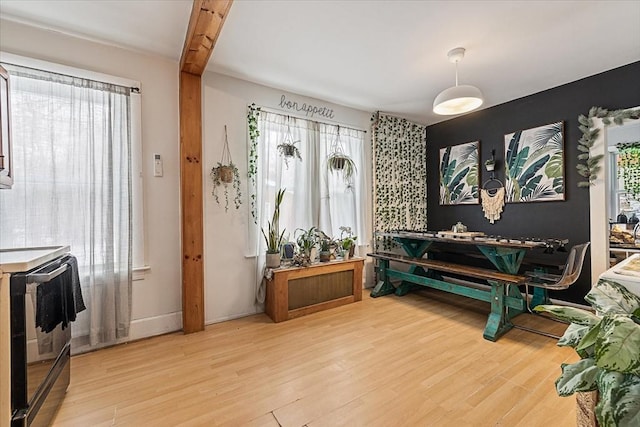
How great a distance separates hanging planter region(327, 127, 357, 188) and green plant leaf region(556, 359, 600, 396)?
3077 mm

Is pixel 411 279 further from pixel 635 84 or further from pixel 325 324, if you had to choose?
pixel 635 84

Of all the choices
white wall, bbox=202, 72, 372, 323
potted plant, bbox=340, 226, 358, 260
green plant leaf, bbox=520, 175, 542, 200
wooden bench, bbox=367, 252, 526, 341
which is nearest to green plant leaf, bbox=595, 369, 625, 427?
wooden bench, bbox=367, 252, 526, 341

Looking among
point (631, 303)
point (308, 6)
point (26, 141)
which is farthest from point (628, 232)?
point (26, 141)

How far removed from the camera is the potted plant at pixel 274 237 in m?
3.09

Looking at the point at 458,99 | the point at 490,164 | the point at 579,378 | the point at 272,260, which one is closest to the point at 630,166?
the point at 490,164

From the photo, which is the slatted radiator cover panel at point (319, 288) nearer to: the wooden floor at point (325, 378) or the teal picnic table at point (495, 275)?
the wooden floor at point (325, 378)

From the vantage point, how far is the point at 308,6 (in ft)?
6.58

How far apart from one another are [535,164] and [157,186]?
4.43m

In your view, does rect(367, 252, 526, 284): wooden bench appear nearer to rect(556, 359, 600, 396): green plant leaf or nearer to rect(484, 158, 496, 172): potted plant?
rect(484, 158, 496, 172): potted plant

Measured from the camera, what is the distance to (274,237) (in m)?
3.18

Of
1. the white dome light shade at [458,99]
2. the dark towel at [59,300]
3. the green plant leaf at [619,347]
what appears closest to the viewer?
the green plant leaf at [619,347]

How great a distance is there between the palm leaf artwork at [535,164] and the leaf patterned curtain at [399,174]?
1.30 meters

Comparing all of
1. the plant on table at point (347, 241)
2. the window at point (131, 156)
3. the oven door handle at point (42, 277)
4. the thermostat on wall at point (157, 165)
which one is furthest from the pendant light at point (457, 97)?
the oven door handle at point (42, 277)

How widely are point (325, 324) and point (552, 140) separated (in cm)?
350
